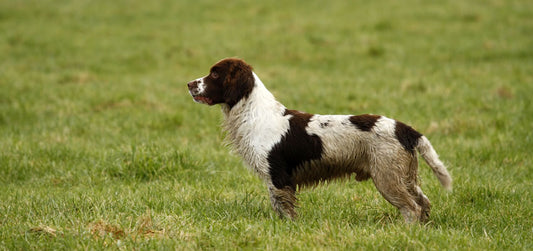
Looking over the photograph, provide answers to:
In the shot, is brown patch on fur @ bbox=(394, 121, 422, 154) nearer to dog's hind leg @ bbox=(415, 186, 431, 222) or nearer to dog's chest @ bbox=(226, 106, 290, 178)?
dog's hind leg @ bbox=(415, 186, 431, 222)

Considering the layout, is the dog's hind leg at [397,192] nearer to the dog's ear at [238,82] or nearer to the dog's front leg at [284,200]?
the dog's front leg at [284,200]

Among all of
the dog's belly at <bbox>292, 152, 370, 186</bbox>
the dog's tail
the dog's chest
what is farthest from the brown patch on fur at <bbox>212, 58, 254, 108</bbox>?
the dog's tail

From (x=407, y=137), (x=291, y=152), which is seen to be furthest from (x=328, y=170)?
(x=407, y=137)

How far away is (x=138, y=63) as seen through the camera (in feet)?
47.9

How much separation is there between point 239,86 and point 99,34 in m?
12.7

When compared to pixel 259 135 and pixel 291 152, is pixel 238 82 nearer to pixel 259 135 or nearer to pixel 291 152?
pixel 259 135

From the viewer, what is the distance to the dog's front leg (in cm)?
494

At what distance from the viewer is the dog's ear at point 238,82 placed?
5.09 m

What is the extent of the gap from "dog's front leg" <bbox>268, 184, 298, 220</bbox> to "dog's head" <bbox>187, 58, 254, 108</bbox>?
2.80 ft

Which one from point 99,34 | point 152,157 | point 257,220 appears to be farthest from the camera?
point 99,34

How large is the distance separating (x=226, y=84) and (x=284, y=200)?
3.63 ft

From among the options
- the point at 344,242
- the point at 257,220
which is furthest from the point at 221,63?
the point at 344,242

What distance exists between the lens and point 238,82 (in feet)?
16.7

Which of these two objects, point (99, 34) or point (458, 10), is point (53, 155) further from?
point (458, 10)
